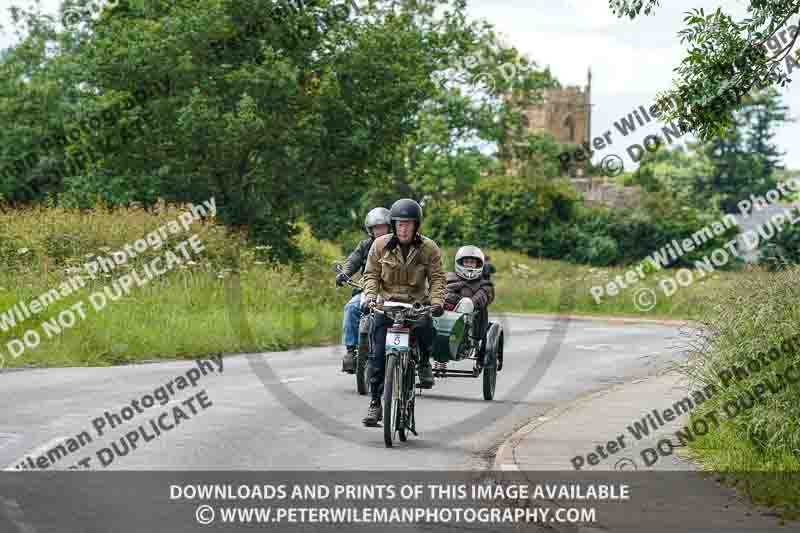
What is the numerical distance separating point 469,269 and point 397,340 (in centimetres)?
386

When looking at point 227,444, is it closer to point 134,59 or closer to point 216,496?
point 216,496

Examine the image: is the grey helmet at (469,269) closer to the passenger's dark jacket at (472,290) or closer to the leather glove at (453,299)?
the passenger's dark jacket at (472,290)

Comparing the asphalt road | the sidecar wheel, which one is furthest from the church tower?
the sidecar wheel

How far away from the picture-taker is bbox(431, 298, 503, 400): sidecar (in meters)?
14.0

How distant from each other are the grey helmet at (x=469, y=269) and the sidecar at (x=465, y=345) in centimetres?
47

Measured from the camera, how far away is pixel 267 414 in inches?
550

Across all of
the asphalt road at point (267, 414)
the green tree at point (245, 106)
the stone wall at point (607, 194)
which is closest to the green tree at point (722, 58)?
the asphalt road at point (267, 414)

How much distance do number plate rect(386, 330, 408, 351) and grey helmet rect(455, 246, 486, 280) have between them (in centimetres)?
379

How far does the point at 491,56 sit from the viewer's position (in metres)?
72.1

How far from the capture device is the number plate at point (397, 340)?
11367 mm

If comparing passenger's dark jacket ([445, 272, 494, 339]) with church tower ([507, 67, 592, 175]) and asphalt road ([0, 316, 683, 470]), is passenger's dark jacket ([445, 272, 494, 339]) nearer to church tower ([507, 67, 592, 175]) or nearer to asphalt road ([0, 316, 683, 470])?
asphalt road ([0, 316, 683, 470])

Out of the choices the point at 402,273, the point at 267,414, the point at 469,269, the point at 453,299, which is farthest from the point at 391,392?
the point at 469,269

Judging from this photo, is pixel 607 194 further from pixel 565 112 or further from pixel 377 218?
pixel 377 218

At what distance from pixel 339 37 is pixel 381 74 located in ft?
4.88
